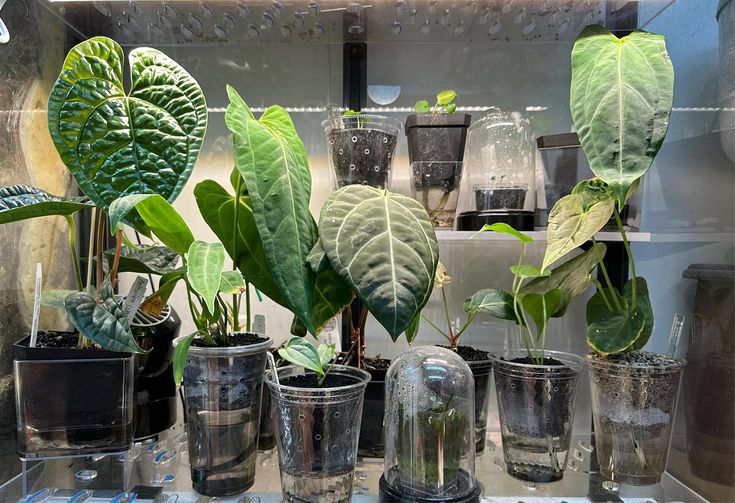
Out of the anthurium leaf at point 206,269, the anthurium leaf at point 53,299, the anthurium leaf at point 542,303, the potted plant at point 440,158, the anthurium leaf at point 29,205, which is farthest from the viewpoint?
the potted plant at point 440,158

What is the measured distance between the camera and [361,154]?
1.05 metres

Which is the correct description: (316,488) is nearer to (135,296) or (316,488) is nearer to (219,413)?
(219,413)

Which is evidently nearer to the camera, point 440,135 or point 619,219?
point 619,219

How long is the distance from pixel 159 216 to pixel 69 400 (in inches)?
15.5

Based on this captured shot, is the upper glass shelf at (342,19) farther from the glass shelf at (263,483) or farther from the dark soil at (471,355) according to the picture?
the glass shelf at (263,483)

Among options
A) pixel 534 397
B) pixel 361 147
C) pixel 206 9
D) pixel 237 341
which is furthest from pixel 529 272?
pixel 206 9

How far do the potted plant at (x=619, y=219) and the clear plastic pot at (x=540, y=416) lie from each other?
7 cm

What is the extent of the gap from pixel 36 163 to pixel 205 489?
795 mm

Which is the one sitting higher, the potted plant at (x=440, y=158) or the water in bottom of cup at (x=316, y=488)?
the potted plant at (x=440, y=158)

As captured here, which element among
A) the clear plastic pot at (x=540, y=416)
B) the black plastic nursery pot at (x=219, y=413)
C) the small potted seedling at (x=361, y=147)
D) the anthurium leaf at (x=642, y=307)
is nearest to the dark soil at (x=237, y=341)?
the black plastic nursery pot at (x=219, y=413)

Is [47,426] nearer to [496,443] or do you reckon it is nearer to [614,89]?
[496,443]

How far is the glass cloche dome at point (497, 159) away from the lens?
117 centimetres

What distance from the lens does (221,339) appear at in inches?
34.3

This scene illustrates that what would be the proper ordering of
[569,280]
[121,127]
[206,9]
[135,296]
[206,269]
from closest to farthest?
[206,269] < [121,127] < [135,296] < [569,280] < [206,9]
